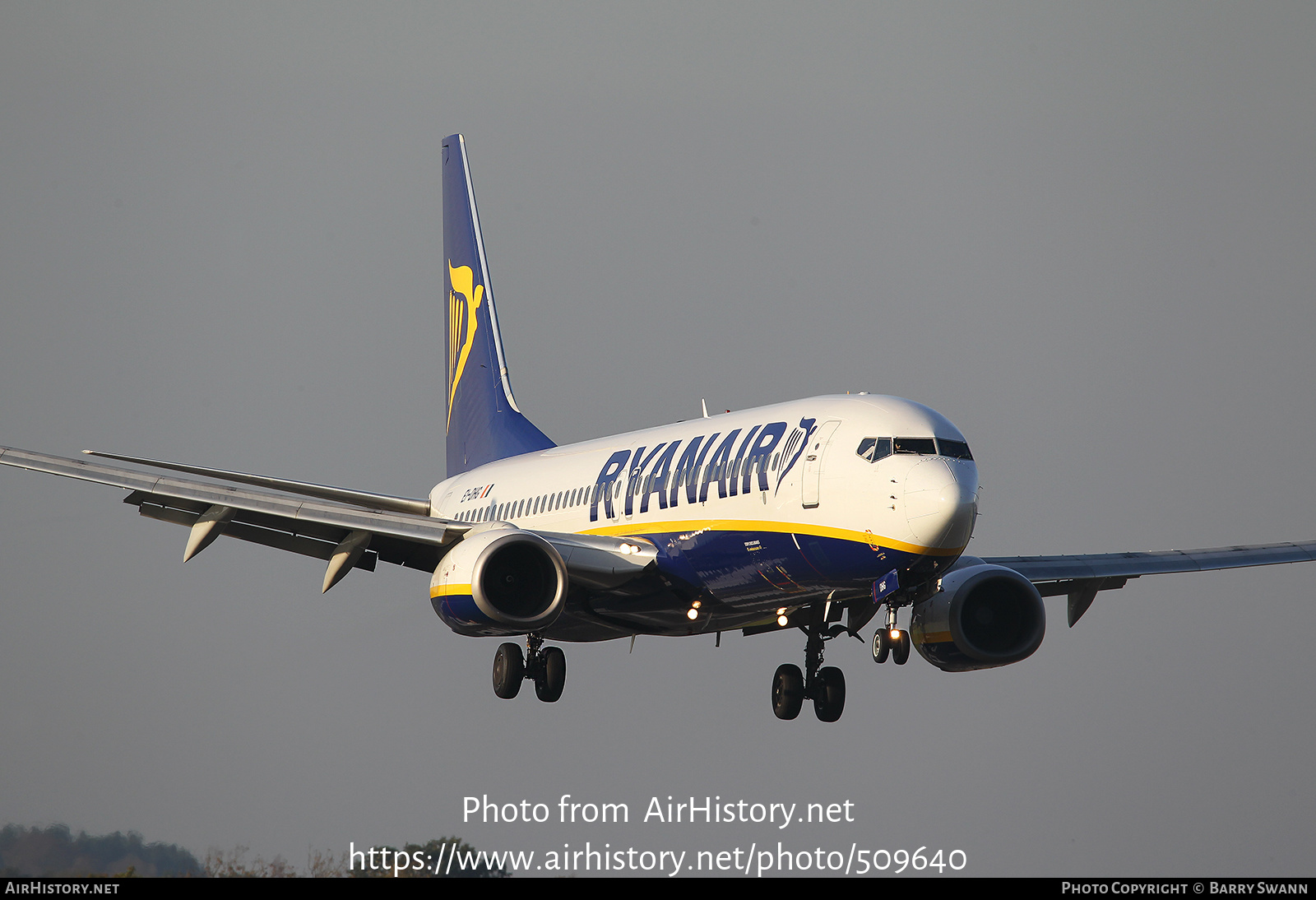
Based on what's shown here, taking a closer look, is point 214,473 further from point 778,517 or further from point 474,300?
point 474,300

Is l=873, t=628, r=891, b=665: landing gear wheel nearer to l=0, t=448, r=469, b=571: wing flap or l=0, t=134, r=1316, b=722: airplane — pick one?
l=0, t=134, r=1316, b=722: airplane

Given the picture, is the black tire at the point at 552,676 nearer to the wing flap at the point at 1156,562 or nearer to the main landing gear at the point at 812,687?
the main landing gear at the point at 812,687

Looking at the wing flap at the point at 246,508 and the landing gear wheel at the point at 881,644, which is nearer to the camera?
the landing gear wheel at the point at 881,644

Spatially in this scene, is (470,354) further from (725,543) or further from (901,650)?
(901,650)

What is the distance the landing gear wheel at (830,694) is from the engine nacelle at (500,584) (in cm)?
556

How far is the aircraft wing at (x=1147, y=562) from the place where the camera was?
109 feet

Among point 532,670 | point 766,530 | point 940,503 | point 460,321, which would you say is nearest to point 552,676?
point 532,670

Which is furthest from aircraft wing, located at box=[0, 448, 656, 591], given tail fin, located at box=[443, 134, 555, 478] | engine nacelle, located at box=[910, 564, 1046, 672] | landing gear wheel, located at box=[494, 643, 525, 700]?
tail fin, located at box=[443, 134, 555, 478]

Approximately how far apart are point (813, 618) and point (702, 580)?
252cm

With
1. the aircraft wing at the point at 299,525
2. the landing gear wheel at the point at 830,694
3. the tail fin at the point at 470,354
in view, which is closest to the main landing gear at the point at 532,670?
the aircraft wing at the point at 299,525

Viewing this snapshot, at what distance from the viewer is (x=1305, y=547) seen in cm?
3338

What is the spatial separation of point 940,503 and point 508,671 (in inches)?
488

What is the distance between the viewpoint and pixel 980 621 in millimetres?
30781

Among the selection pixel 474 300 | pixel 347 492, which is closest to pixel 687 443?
pixel 347 492
